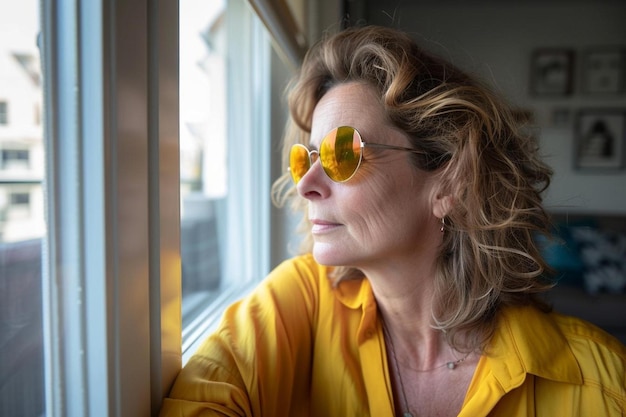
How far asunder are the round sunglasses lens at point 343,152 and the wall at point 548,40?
3.25 meters

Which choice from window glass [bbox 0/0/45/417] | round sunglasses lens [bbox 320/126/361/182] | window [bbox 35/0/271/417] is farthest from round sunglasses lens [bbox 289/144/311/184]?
window glass [bbox 0/0/45/417]

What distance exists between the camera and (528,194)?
1069 millimetres

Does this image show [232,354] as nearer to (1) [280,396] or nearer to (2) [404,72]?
(1) [280,396]

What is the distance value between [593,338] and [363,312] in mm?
513

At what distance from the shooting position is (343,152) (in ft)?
3.15

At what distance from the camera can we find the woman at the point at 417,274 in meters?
0.94

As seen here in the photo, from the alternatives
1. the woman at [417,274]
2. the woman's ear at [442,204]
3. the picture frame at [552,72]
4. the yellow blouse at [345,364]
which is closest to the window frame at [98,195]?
the yellow blouse at [345,364]

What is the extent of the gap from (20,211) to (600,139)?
4432 millimetres

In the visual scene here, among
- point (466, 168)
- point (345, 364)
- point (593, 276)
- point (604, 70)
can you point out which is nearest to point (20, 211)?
point (345, 364)

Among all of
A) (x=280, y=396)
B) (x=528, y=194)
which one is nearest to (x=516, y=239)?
(x=528, y=194)

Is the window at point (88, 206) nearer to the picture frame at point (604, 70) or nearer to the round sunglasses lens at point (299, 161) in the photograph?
the round sunglasses lens at point (299, 161)

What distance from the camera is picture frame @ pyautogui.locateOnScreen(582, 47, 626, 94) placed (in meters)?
3.82

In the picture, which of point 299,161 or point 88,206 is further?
point 299,161

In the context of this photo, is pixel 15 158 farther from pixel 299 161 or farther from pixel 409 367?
pixel 409 367
